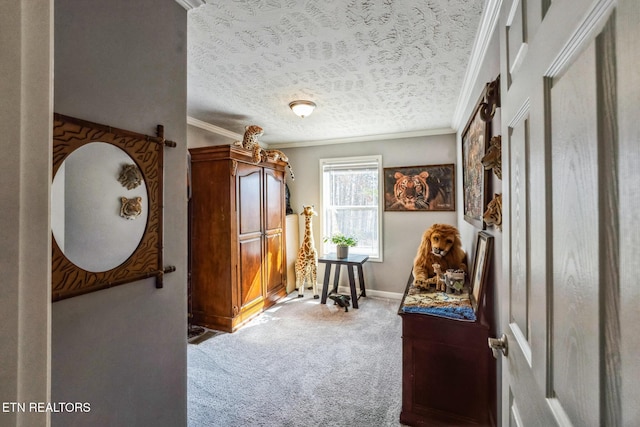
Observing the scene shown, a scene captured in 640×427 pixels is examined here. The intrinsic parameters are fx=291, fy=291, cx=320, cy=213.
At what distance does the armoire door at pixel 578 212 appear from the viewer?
0.37m

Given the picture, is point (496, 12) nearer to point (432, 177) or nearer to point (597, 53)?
point (597, 53)

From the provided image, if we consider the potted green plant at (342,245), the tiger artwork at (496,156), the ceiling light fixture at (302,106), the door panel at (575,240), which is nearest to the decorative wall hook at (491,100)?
the tiger artwork at (496,156)

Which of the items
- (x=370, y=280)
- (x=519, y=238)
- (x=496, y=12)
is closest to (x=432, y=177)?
(x=370, y=280)

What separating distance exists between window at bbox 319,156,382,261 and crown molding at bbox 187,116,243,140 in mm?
1323

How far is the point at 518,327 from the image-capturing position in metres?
0.85

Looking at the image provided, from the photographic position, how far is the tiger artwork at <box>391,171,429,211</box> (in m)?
3.95

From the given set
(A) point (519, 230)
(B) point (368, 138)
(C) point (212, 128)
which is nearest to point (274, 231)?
(C) point (212, 128)

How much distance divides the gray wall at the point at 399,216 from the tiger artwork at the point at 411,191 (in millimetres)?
124

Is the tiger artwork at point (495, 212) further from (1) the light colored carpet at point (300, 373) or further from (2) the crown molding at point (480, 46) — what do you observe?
(1) the light colored carpet at point (300, 373)

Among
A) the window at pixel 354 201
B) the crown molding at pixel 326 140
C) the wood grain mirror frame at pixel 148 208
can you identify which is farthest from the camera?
the window at pixel 354 201

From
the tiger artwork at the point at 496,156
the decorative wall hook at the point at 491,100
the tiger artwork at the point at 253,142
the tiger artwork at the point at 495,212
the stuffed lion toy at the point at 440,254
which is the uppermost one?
the tiger artwork at the point at 253,142

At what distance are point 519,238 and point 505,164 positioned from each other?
0.94 feet

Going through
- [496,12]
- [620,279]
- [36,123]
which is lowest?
[620,279]

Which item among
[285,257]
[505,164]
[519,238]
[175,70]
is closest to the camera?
[519,238]
